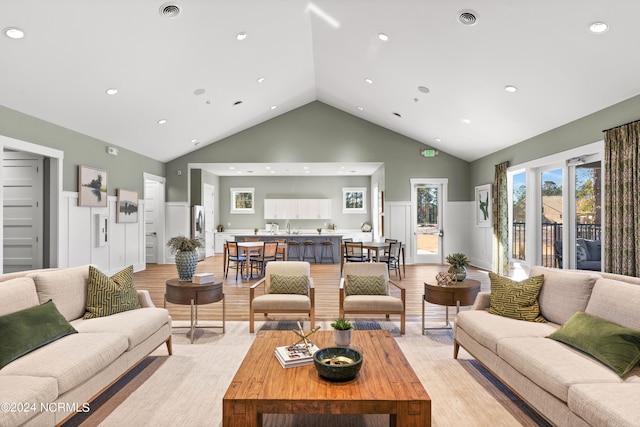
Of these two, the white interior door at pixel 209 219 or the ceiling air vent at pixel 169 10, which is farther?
the white interior door at pixel 209 219

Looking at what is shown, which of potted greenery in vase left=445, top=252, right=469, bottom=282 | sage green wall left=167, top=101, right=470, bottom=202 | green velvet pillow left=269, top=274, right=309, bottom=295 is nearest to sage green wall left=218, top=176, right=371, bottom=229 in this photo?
sage green wall left=167, top=101, right=470, bottom=202

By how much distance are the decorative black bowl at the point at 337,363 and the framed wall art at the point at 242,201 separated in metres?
10.5

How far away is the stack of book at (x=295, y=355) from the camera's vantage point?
2.33 metres

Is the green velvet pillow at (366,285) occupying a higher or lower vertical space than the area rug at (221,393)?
higher

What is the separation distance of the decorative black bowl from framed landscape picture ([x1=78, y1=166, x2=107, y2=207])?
590 centimetres

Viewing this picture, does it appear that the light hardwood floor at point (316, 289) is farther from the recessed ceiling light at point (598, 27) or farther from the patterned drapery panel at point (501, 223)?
the recessed ceiling light at point (598, 27)

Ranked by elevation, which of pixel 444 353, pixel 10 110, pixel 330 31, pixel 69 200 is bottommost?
pixel 444 353

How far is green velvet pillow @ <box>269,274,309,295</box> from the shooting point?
435cm

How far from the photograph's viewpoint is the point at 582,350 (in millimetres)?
2381

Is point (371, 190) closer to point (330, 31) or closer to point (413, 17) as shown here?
point (330, 31)

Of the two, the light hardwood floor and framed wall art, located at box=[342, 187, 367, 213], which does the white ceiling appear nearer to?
the light hardwood floor

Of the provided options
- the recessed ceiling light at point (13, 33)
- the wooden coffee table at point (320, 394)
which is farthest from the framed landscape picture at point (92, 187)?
the wooden coffee table at point (320, 394)

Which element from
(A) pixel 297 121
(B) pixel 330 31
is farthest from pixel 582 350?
(A) pixel 297 121

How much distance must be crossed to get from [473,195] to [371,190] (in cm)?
363
